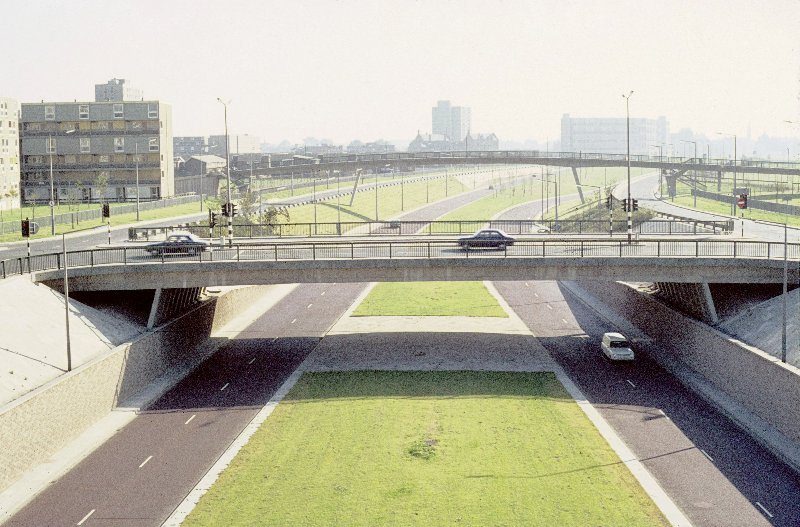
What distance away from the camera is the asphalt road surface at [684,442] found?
31.6 m

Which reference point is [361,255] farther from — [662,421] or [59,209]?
[59,209]

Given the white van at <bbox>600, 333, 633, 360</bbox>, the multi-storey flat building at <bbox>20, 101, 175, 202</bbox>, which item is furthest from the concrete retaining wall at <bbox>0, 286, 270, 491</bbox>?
the multi-storey flat building at <bbox>20, 101, 175, 202</bbox>

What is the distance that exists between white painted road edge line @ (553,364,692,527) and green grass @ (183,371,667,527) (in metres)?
0.39

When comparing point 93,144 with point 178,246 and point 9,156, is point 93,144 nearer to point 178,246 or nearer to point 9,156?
point 9,156

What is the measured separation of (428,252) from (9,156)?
84.8 meters

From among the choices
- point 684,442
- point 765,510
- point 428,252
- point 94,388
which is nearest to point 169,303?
point 94,388

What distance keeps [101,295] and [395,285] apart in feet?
118

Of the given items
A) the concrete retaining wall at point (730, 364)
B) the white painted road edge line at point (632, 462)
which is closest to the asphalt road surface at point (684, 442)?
the white painted road edge line at point (632, 462)

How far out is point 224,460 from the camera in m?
36.5

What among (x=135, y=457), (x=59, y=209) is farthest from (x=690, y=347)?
(x=59, y=209)

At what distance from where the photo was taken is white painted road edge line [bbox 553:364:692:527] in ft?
101

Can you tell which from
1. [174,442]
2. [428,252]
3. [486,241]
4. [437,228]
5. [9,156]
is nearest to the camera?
[174,442]

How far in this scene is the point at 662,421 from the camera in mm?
41438

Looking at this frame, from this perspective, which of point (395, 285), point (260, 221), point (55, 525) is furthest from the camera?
point (260, 221)
